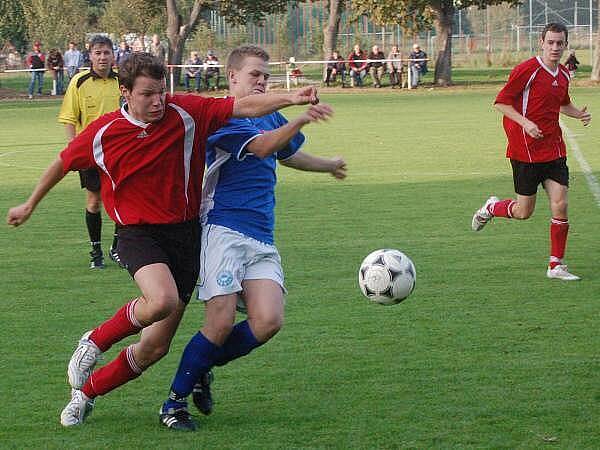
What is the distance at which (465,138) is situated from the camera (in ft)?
71.8

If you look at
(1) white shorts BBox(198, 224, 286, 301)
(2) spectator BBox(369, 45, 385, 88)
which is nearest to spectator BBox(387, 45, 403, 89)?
(2) spectator BBox(369, 45, 385, 88)

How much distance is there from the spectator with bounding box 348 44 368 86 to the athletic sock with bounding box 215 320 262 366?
129ft

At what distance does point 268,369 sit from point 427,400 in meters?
1.05

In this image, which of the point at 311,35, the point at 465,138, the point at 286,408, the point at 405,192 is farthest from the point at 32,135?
the point at 311,35

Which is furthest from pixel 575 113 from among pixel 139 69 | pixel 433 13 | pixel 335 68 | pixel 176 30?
pixel 176 30

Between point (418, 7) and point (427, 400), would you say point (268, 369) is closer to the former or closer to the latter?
point (427, 400)

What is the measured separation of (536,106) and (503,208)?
1.03m

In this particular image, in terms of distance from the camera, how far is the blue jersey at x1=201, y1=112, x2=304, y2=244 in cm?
521

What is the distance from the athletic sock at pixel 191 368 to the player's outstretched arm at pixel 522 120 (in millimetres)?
4103

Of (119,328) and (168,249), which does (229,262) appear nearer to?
(168,249)

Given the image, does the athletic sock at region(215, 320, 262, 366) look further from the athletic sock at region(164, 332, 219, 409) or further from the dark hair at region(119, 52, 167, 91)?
the dark hair at region(119, 52, 167, 91)

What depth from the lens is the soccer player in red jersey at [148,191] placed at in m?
4.95

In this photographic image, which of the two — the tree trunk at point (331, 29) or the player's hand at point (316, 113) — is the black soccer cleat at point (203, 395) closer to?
the player's hand at point (316, 113)

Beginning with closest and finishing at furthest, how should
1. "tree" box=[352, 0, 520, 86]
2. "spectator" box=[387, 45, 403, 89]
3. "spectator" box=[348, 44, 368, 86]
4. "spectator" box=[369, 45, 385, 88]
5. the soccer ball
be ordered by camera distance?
the soccer ball
"tree" box=[352, 0, 520, 86]
"spectator" box=[387, 45, 403, 89]
"spectator" box=[369, 45, 385, 88]
"spectator" box=[348, 44, 368, 86]
